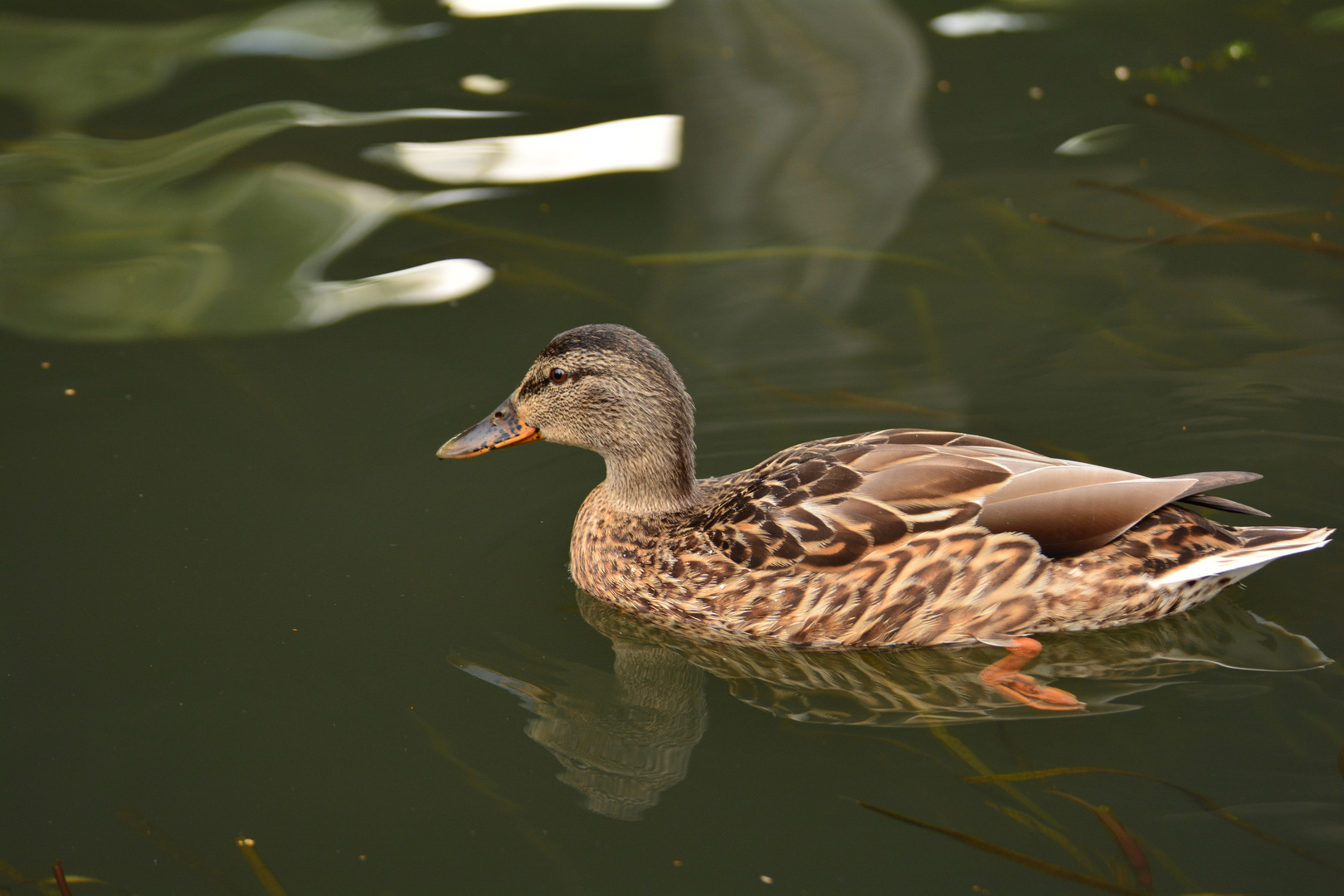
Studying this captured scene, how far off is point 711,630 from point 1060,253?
3850 millimetres

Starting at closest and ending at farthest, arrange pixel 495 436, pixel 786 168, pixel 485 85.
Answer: pixel 495 436
pixel 786 168
pixel 485 85

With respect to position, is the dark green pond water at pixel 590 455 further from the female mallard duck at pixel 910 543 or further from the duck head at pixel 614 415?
the duck head at pixel 614 415

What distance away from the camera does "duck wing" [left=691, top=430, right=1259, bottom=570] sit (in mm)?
4602

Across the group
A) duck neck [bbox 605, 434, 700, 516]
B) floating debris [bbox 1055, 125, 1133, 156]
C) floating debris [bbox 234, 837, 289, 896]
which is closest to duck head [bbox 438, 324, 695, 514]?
duck neck [bbox 605, 434, 700, 516]

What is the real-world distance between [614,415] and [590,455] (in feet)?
3.86

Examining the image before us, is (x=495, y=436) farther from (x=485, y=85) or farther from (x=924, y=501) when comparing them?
(x=485, y=85)

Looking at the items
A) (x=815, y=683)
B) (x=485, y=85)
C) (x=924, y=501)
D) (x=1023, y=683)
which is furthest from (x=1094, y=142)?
(x=815, y=683)

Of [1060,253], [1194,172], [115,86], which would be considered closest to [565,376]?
[1060,253]

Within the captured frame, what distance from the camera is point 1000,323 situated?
685 cm

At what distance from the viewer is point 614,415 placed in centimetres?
517

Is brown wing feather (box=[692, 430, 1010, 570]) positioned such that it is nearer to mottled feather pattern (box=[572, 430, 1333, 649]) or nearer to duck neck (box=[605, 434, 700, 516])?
mottled feather pattern (box=[572, 430, 1333, 649])

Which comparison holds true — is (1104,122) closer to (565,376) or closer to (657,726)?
(565,376)

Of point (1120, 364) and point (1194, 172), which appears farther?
point (1194, 172)

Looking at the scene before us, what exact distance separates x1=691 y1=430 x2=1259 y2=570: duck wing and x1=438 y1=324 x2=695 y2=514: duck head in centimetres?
38
